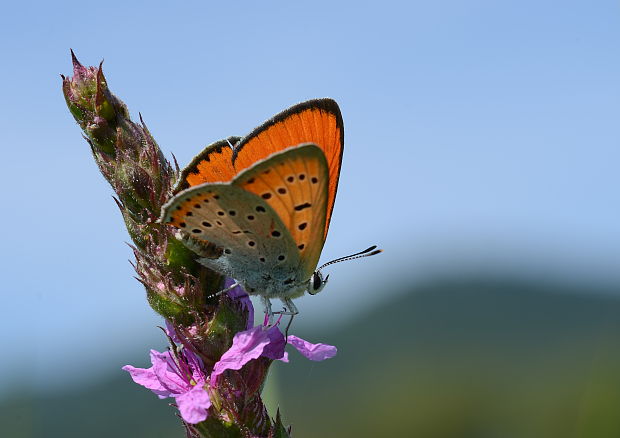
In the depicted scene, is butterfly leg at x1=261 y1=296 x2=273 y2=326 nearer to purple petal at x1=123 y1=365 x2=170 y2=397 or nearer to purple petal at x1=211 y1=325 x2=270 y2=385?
purple petal at x1=211 y1=325 x2=270 y2=385

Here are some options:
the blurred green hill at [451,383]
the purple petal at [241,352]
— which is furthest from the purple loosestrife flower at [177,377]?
the blurred green hill at [451,383]

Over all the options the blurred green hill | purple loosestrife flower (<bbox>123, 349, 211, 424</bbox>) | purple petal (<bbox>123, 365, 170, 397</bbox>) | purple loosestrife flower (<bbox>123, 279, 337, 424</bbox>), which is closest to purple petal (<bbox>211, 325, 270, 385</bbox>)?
purple loosestrife flower (<bbox>123, 279, 337, 424</bbox>)

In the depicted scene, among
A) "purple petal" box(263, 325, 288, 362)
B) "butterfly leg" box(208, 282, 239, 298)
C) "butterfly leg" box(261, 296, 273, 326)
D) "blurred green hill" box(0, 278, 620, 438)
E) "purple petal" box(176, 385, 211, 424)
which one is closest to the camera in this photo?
"purple petal" box(176, 385, 211, 424)

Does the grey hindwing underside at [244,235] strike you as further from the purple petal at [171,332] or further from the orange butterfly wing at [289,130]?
the purple petal at [171,332]

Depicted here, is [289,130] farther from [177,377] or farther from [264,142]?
[177,377]

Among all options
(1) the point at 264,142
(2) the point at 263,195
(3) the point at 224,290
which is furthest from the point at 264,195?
(3) the point at 224,290

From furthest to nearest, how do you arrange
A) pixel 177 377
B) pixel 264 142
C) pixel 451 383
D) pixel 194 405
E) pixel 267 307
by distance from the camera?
1. pixel 451 383
2. pixel 267 307
3. pixel 177 377
4. pixel 264 142
5. pixel 194 405
